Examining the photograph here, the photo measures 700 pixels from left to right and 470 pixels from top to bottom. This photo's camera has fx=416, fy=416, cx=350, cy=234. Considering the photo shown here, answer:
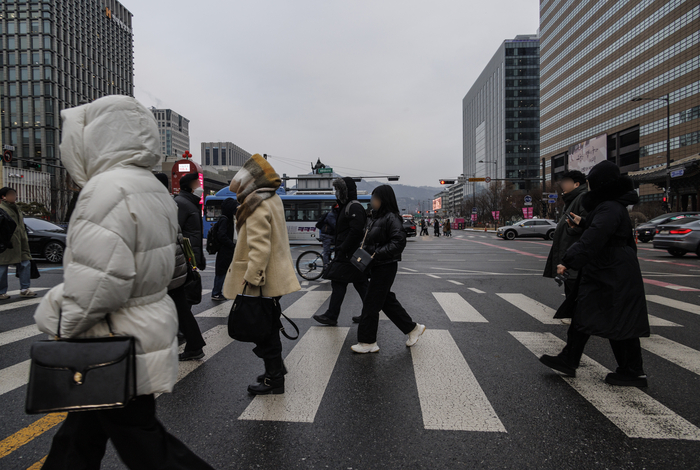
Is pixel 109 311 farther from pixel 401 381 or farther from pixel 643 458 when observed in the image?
pixel 643 458

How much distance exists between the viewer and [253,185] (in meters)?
3.18

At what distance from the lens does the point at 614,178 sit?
3.32m

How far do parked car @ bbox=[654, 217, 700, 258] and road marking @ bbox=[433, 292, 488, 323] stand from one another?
1124 cm

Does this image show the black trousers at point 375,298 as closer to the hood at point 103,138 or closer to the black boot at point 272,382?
the black boot at point 272,382

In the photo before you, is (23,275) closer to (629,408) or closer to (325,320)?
(325,320)

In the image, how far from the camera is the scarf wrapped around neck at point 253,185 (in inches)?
122

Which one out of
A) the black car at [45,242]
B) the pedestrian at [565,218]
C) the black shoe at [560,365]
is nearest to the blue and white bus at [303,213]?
the black car at [45,242]

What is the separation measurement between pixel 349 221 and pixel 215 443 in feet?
10.4

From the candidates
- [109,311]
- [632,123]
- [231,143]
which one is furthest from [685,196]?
[231,143]

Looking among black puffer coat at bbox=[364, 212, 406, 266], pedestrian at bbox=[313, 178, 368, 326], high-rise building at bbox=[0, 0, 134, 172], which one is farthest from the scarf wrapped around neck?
high-rise building at bbox=[0, 0, 134, 172]

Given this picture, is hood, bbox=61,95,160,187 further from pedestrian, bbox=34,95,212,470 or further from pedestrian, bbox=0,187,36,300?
pedestrian, bbox=0,187,36,300

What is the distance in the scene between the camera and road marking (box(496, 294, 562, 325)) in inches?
227

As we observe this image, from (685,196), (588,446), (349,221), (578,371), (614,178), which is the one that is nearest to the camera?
(588,446)

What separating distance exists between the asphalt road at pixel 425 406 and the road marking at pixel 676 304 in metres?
0.99
